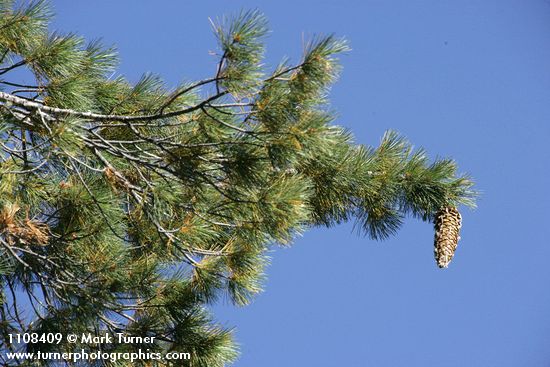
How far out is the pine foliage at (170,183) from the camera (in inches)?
101

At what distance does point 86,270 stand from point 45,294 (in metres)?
0.18

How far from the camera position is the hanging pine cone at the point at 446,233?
10.2ft

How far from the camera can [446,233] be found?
316 cm

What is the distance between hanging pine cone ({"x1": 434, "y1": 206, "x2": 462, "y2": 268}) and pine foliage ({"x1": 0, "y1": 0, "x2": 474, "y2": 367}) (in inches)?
2.0

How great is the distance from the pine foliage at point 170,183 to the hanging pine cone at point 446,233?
50 mm

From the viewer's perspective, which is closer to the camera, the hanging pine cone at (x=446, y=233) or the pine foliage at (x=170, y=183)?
the pine foliage at (x=170, y=183)

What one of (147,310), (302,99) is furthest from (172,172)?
(147,310)

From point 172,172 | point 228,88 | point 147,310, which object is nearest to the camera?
point 228,88

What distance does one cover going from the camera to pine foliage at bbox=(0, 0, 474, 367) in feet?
8.43

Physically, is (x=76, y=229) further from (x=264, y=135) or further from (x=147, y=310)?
(x=264, y=135)

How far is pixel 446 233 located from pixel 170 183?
3.01ft

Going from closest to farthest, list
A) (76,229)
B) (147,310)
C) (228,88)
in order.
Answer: (228,88)
(76,229)
(147,310)

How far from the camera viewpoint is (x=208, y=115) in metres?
2.63

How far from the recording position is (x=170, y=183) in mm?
2875
